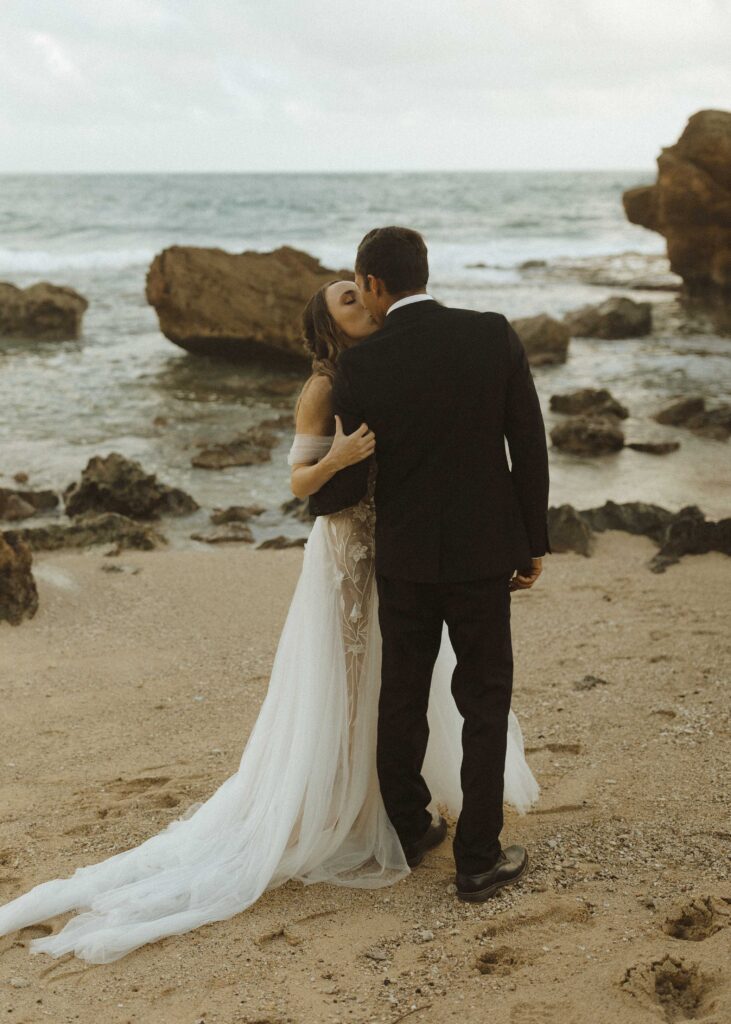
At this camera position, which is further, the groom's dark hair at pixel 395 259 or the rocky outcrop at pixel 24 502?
the rocky outcrop at pixel 24 502

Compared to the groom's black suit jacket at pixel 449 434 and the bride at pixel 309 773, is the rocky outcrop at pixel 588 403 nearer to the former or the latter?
the bride at pixel 309 773

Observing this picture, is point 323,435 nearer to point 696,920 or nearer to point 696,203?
point 696,920

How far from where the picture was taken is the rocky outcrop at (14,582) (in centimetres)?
667

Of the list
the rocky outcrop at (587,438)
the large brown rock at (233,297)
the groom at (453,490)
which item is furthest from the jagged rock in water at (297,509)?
the large brown rock at (233,297)

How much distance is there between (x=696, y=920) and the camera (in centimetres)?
318

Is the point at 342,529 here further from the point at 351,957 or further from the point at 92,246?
the point at 92,246

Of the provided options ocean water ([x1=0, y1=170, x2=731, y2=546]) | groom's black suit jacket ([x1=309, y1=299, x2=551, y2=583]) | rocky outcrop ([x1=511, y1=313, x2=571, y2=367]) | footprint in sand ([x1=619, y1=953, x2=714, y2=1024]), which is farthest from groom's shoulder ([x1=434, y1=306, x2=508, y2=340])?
rocky outcrop ([x1=511, y1=313, x2=571, y2=367])

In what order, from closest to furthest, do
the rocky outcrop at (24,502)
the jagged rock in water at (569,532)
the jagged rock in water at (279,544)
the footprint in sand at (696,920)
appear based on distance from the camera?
the footprint in sand at (696,920), the jagged rock in water at (569,532), the jagged rock in water at (279,544), the rocky outcrop at (24,502)

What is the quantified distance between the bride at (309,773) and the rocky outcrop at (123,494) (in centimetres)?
602

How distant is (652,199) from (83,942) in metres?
23.5

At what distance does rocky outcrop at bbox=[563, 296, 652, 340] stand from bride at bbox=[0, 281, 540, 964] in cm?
1737

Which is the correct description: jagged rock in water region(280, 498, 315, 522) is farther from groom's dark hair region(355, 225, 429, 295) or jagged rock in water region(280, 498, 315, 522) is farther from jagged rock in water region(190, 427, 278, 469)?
groom's dark hair region(355, 225, 429, 295)

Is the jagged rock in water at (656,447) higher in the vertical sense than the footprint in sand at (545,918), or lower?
higher

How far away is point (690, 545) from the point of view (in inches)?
305
